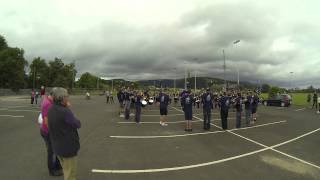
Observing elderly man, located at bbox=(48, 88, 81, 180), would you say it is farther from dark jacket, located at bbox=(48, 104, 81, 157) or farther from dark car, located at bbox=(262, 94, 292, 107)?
dark car, located at bbox=(262, 94, 292, 107)

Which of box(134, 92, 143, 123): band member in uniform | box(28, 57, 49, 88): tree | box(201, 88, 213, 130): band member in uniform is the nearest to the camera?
box(201, 88, 213, 130): band member in uniform

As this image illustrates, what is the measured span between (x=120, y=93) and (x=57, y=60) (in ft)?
338

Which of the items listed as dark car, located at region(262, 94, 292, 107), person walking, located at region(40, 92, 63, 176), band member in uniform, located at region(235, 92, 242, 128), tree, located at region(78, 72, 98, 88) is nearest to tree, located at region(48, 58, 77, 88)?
tree, located at region(78, 72, 98, 88)

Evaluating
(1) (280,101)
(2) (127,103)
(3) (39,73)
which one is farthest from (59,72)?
(2) (127,103)

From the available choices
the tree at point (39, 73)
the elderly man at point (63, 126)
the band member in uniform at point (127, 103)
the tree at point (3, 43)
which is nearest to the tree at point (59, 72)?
the tree at point (39, 73)

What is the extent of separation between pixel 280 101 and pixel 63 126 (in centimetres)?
4078

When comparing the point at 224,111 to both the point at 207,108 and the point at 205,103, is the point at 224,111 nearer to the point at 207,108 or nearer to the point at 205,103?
the point at 207,108

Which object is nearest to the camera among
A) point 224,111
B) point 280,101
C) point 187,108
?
point 187,108

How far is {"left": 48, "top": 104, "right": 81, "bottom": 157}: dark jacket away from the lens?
5.61 meters

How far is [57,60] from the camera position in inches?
4734

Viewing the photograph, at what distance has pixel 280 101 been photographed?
43312mm

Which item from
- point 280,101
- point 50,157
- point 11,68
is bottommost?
point 50,157

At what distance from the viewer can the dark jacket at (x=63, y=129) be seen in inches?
221

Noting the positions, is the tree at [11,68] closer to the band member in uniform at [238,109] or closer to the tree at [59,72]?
the tree at [59,72]
